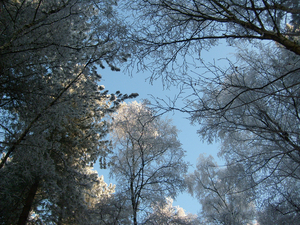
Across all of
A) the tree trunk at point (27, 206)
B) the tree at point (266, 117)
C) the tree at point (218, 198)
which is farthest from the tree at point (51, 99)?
the tree at point (218, 198)

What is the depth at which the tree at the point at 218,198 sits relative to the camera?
8.25 meters

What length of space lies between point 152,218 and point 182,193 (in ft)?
3.55

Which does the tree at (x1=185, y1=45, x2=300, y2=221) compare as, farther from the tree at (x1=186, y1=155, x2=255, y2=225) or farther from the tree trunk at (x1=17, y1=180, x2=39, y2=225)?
the tree trunk at (x1=17, y1=180, x2=39, y2=225)

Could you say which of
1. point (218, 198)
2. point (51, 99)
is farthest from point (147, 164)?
point (218, 198)

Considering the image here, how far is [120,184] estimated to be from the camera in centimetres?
580

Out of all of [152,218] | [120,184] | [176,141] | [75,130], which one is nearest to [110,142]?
[75,130]

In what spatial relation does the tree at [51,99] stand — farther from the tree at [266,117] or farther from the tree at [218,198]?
the tree at [218,198]

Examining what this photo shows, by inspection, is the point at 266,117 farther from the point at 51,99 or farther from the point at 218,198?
the point at 218,198

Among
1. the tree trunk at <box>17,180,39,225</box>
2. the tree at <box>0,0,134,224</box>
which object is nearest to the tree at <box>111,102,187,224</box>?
the tree at <box>0,0,134,224</box>

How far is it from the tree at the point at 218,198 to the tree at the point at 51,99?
16.4ft

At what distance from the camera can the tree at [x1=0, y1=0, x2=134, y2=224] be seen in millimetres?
3404

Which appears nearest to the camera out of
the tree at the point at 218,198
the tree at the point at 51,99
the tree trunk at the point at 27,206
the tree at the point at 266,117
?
the tree at the point at 266,117

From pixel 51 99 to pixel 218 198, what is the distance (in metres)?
9.14

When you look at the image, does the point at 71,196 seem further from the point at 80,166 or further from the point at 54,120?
the point at 54,120
